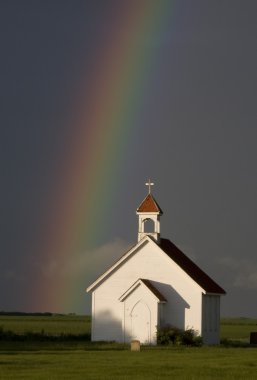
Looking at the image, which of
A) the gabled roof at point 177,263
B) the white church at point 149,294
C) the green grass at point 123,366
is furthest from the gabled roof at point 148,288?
the green grass at point 123,366

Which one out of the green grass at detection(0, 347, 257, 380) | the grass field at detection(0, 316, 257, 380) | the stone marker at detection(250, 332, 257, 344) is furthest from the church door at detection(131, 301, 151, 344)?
the green grass at detection(0, 347, 257, 380)

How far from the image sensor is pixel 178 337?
67438 mm

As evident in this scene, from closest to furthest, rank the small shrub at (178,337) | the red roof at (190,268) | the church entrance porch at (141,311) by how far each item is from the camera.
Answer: the small shrub at (178,337) → the church entrance porch at (141,311) → the red roof at (190,268)

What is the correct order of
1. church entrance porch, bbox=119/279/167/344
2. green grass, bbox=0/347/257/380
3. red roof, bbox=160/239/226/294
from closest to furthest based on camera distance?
green grass, bbox=0/347/257/380
church entrance porch, bbox=119/279/167/344
red roof, bbox=160/239/226/294

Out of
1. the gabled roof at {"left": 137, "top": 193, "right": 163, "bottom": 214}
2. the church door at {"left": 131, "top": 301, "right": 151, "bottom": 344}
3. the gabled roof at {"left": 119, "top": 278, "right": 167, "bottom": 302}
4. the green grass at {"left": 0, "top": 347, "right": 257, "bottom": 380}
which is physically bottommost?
the green grass at {"left": 0, "top": 347, "right": 257, "bottom": 380}

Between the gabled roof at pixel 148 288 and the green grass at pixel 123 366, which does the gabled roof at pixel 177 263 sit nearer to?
the gabled roof at pixel 148 288

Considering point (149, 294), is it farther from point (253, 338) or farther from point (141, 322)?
point (253, 338)

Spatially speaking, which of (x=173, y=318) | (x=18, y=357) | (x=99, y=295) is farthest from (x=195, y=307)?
(x=18, y=357)

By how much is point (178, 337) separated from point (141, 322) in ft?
11.0

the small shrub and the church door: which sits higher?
the church door

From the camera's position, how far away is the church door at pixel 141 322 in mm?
69250

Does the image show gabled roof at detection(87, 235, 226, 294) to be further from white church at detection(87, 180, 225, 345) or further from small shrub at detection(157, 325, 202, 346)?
small shrub at detection(157, 325, 202, 346)

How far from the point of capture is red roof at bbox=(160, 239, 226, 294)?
71.2 m

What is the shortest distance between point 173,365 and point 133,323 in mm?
28510
